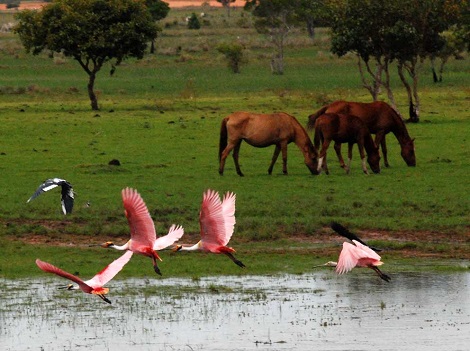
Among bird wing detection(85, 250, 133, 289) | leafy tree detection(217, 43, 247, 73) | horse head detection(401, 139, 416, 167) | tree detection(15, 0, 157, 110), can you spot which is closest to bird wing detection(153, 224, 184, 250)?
bird wing detection(85, 250, 133, 289)

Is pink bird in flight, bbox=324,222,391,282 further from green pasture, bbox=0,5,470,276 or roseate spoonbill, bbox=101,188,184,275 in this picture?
green pasture, bbox=0,5,470,276

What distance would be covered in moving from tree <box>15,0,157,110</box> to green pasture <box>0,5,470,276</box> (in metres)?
2.17

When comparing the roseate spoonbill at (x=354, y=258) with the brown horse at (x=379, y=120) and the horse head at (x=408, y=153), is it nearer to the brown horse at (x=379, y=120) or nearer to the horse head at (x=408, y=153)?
the brown horse at (x=379, y=120)

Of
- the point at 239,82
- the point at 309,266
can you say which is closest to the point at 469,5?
the point at 239,82

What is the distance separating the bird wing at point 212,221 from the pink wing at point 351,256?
1264 millimetres

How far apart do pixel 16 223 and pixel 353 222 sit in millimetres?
5745

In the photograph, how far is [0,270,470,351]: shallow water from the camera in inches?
498

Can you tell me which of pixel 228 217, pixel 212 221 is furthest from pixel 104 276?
pixel 228 217

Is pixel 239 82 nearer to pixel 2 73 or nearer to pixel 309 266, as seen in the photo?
pixel 2 73

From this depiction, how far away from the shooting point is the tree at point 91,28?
42375 millimetres

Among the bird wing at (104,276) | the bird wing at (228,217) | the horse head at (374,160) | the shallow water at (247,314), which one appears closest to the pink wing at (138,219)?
the bird wing at (104,276)

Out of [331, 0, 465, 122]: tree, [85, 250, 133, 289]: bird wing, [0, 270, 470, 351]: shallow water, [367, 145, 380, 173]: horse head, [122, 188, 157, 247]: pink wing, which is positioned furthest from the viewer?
[331, 0, 465, 122]: tree

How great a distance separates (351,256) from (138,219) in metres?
2.29

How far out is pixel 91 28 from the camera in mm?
42594
